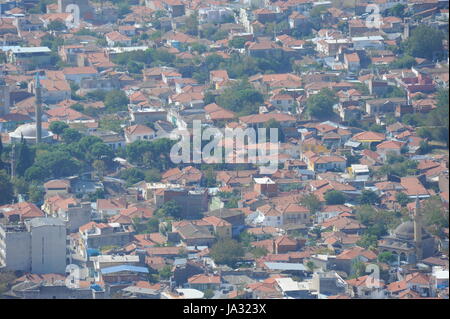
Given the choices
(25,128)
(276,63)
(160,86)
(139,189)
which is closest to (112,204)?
(139,189)

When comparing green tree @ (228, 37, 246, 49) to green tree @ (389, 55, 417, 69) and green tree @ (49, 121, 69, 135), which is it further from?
green tree @ (49, 121, 69, 135)

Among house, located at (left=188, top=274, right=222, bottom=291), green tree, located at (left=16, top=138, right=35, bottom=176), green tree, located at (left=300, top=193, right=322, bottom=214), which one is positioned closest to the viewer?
house, located at (left=188, top=274, right=222, bottom=291)

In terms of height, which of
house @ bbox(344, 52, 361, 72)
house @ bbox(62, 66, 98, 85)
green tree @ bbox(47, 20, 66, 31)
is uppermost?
green tree @ bbox(47, 20, 66, 31)

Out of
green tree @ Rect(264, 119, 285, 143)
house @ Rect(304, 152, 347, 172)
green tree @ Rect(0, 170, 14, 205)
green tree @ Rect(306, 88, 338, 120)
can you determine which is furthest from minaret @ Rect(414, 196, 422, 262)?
green tree @ Rect(306, 88, 338, 120)

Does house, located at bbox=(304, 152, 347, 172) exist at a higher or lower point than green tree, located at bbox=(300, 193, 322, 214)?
higher

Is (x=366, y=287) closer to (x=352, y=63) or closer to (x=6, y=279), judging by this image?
(x=6, y=279)

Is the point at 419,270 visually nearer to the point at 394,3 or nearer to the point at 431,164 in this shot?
the point at 431,164

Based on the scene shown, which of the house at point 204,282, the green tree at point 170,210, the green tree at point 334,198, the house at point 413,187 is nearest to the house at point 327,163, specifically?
the house at point 413,187
